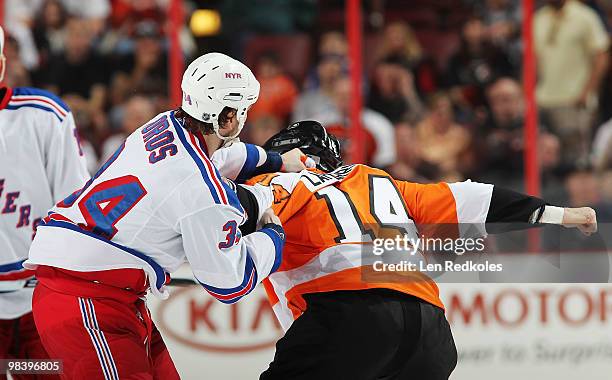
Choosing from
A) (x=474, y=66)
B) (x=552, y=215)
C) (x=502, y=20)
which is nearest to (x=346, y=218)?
(x=552, y=215)

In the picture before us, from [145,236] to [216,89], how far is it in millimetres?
412

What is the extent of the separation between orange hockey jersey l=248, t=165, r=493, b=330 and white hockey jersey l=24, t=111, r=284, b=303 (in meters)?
0.17

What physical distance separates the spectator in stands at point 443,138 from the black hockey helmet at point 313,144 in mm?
2422

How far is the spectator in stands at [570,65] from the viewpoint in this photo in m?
5.70

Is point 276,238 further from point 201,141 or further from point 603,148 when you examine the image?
point 603,148

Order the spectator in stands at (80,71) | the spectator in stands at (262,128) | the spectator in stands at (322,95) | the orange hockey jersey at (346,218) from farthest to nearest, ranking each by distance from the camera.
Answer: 1. the spectator in stands at (80,71)
2. the spectator in stands at (322,95)
3. the spectator in stands at (262,128)
4. the orange hockey jersey at (346,218)

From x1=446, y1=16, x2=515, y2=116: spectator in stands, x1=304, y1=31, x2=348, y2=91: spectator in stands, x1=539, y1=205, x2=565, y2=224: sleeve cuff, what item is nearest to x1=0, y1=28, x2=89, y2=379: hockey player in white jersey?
x1=539, y1=205, x2=565, y2=224: sleeve cuff

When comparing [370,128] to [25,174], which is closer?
[25,174]

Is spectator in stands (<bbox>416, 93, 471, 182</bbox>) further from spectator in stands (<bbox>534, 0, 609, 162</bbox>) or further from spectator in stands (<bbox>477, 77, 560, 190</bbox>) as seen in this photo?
spectator in stands (<bbox>534, 0, 609, 162</bbox>)

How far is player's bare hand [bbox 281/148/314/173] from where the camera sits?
303 cm

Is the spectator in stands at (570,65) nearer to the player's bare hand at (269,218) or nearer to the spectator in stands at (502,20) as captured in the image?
the spectator in stands at (502,20)

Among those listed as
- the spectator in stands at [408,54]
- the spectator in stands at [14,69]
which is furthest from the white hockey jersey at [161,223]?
the spectator in stands at [408,54]

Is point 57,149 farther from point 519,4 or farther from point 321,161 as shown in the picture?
point 519,4

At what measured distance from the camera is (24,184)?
3137 millimetres
